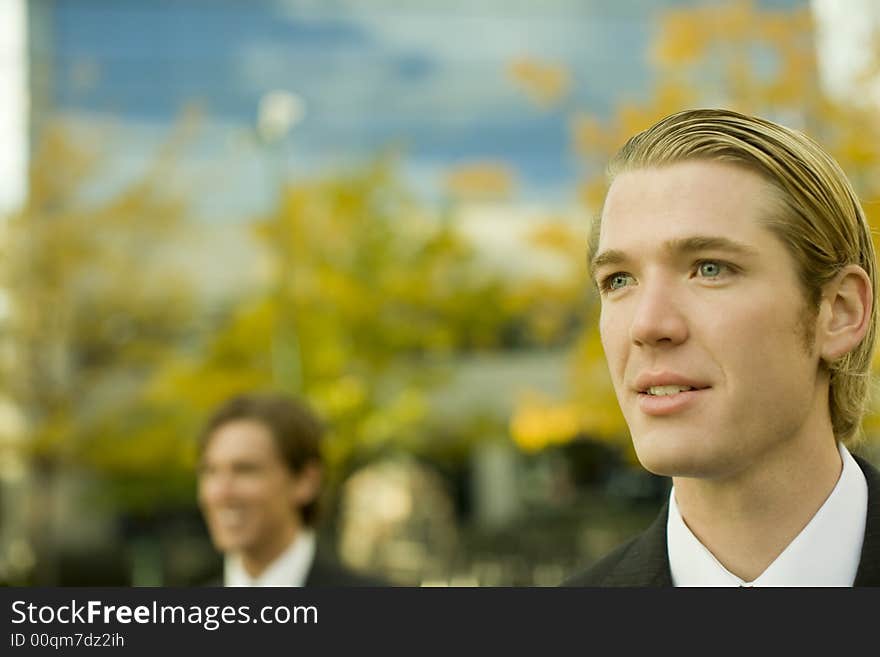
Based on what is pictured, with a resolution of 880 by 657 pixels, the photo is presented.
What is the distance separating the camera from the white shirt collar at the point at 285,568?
3.04 m

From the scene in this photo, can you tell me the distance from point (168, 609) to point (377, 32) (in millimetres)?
17916

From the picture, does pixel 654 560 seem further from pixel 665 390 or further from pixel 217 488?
pixel 217 488

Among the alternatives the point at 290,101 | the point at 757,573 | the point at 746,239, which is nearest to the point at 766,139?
the point at 746,239

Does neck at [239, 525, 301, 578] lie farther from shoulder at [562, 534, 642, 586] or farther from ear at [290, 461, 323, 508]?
shoulder at [562, 534, 642, 586]

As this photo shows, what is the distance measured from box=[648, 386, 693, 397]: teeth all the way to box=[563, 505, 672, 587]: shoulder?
0.25 m

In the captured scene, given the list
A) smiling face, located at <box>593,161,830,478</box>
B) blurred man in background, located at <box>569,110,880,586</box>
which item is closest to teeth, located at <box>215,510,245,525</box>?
blurred man in background, located at <box>569,110,880,586</box>

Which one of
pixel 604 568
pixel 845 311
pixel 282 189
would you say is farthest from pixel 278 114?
pixel 845 311

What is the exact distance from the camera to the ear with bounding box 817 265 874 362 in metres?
1.25

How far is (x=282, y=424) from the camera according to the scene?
3260 millimetres

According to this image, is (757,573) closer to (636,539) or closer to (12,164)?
(636,539)

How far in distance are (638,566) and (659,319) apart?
13.6 inches

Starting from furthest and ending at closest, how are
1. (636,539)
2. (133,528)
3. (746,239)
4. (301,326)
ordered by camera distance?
A: 1. (133,528)
2. (301,326)
3. (636,539)
4. (746,239)

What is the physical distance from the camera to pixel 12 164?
1683 centimetres

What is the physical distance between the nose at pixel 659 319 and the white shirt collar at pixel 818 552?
264mm
